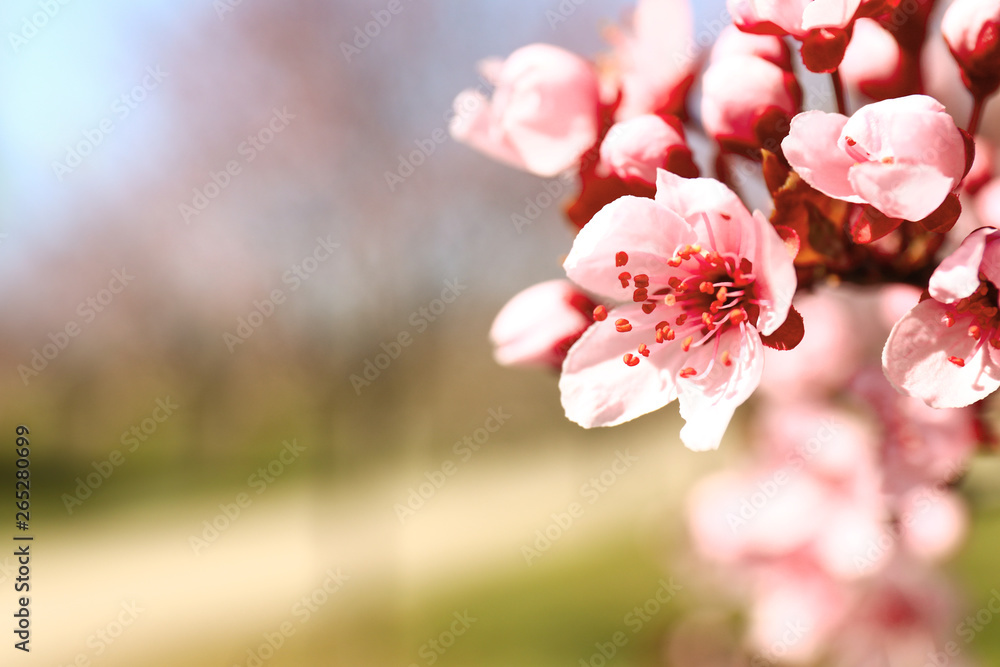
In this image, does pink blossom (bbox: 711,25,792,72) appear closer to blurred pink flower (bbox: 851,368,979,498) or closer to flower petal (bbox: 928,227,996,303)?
flower petal (bbox: 928,227,996,303)

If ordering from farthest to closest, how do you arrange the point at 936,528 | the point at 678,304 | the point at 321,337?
the point at 321,337 → the point at 936,528 → the point at 678,304

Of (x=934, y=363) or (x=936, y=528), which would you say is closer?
(x=934, y=363)

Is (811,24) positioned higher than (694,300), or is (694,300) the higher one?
(811,24)

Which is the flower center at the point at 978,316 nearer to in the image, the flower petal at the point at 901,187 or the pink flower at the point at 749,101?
the flower petal at the point at 901,187

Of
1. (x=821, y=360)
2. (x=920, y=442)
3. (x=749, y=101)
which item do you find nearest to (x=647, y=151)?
(x=749, y=101)

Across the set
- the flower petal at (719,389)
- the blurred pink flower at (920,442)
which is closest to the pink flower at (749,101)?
the flower petal at (719,389)

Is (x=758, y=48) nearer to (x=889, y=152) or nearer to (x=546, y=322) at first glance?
(x=889, y=152)

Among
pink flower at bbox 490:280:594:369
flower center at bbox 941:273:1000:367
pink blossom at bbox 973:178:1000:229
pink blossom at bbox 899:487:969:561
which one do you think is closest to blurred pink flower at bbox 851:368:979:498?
pink blossom at bbox 899:487:969:561
